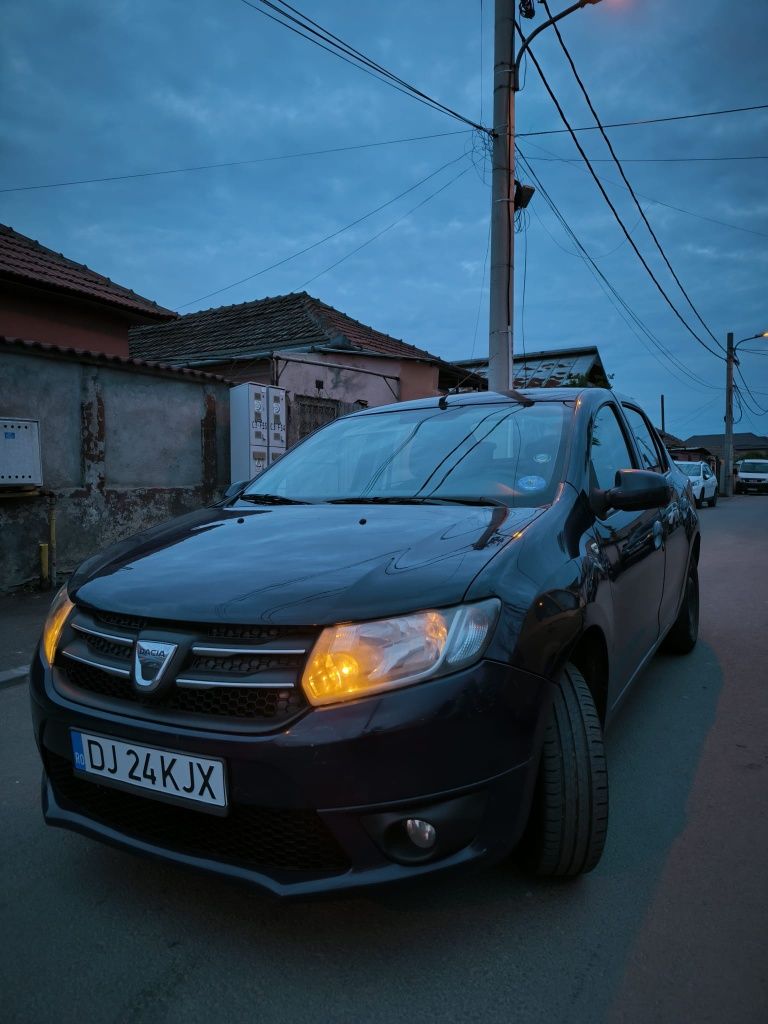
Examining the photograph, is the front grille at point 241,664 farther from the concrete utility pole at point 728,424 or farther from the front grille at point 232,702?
the concrete utility pole at point 728,424

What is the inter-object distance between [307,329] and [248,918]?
43.2 ft

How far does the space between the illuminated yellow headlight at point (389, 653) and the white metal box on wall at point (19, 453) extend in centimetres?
580

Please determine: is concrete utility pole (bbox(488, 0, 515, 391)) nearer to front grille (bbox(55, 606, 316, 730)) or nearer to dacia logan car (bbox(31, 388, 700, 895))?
dacia logan car (bbox(31, 388, 700, 895))

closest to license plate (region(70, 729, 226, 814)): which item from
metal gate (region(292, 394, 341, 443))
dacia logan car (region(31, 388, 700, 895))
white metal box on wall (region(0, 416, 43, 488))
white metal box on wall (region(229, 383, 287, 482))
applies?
dacia logan car (region(31, 388, 700, 895))

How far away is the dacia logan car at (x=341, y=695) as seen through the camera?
151 centimetres

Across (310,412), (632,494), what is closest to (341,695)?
(632,494)

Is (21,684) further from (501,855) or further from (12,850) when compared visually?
(501,855)

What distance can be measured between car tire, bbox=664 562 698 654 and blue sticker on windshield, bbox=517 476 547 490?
6.80 feet

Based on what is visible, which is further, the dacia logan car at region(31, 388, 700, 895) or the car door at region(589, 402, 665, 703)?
the car door at region(589, 402, 665, 703)

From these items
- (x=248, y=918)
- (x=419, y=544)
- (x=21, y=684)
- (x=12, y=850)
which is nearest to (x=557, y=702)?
(x=419, y=544)

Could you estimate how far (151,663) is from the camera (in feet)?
5.37

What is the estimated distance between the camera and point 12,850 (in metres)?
2.21

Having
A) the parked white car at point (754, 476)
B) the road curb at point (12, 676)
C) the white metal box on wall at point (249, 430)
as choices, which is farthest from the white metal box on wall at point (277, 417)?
the parked white car at point (754, 476)

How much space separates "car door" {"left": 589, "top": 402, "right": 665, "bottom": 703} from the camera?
2.38m
